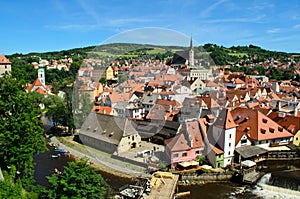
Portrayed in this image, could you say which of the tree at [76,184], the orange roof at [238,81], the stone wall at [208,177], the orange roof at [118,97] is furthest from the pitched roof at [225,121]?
the orange roof at [238,81]

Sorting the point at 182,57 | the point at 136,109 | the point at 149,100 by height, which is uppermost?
the point at 182,57

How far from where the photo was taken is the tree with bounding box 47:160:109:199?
30.0 ft

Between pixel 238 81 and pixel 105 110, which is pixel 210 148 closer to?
pixel 105 110

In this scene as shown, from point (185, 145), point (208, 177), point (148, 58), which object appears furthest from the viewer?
point (185, 145)

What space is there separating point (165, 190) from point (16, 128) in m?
7.53

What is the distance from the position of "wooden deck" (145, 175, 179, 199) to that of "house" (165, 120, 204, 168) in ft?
6.42

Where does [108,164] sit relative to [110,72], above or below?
below

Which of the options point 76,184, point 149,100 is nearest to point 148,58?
point 76,184

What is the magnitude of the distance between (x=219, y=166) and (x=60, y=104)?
1519 cm

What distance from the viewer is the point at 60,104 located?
26062 mm

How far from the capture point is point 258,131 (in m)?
20.4

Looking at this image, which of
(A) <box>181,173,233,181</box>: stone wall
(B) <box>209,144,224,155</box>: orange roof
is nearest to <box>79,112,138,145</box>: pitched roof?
(A) <box>181,173,233,181</box>: stone wall

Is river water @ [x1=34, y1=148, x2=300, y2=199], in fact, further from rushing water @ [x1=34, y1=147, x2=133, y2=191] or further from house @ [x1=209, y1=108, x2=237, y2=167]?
house @ [x1=209, y1=108, x2=237, y2=167]

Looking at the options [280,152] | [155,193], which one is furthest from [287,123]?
[155,193]
